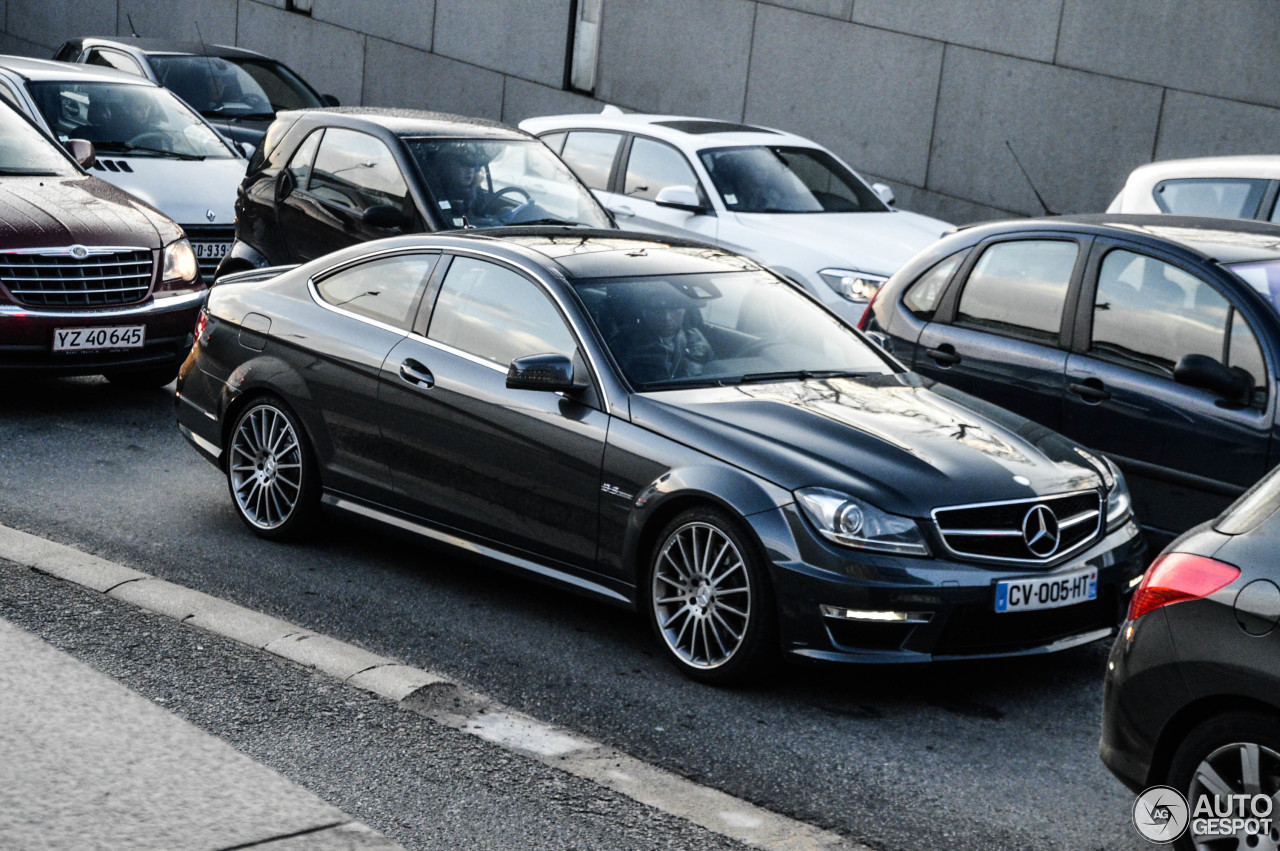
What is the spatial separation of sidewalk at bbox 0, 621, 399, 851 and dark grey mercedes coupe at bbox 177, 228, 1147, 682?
71.4 inches

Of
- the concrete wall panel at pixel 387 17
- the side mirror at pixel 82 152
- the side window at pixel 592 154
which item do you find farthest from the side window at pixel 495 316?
the concrete wall panel at pixel 387 17

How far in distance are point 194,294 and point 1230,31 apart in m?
9.10

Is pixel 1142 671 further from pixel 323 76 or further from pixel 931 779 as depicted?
pixel 323 76

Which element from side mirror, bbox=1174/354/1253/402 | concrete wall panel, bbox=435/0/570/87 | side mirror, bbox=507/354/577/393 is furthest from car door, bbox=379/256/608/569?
concrete wall panel, bbox=435/0/570/87

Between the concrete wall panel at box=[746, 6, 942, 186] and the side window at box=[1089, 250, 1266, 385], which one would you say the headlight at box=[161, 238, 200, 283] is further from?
the concrete wall panel at box=[746, 6, 942, 186]

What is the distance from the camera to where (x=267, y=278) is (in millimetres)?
8164

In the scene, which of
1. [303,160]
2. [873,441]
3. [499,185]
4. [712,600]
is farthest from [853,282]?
[712,600]

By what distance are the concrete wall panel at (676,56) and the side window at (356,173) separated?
7855mm

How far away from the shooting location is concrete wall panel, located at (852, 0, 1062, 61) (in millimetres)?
15727

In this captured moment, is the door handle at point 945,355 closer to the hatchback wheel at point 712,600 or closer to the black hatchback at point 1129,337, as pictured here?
the black hatchback at point 1129,337

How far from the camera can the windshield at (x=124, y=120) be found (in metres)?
13.8

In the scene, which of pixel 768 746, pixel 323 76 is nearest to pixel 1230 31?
pixel 768 746

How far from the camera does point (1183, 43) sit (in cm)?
1483

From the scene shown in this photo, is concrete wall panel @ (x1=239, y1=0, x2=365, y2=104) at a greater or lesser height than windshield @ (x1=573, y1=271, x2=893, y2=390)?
greater
